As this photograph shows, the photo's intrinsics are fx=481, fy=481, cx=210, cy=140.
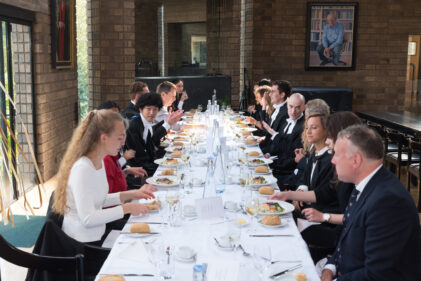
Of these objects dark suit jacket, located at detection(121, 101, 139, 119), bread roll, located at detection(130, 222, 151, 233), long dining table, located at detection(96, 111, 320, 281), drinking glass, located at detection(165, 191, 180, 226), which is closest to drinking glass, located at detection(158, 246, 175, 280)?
long dining table, located at detection(96, 111, 320, 281)

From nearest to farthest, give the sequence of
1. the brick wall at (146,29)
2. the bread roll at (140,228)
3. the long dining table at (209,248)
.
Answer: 1. the long dining table at (209,248)
2. the bread roll at (140,228)
3. the brick wall at (146,29)

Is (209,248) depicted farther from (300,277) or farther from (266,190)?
(266,190)

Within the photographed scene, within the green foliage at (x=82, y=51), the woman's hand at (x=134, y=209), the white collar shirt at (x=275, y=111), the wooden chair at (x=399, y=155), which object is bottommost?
the wooden chair at (x=399, y=155)

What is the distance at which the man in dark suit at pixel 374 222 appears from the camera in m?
2.08

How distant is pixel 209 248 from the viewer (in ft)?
7.91

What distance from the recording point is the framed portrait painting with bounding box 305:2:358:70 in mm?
12000

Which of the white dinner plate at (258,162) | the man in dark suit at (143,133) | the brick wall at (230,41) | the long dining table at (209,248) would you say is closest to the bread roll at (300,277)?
the long dining table at (209,248)

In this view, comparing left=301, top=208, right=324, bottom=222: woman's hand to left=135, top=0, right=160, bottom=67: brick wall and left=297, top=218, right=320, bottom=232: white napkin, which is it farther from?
left=135, top=0, right=160, bottom=67: brick wall

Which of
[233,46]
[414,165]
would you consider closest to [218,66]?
[233,46]

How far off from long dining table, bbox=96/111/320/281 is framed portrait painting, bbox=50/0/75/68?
14.4ft

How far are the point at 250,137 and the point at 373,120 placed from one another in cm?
341

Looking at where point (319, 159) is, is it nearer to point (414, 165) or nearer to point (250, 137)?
point (250, 137)

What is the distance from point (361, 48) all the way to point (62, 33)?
26.3 ft

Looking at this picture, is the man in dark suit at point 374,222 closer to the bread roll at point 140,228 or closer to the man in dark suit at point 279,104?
the bread roll at point 140,228
